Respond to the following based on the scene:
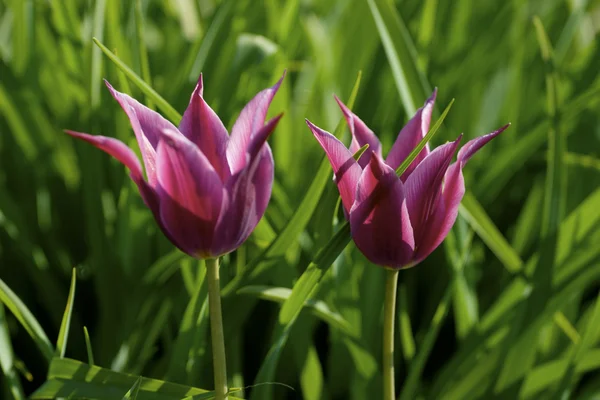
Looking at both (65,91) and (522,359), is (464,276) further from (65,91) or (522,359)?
(65,91)

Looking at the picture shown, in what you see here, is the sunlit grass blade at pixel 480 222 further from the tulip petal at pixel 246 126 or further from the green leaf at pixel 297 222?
the tulip petal at pixel 246 126

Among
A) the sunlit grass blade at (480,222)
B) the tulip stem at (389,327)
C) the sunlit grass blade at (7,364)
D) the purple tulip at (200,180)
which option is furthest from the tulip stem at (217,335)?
the sunlit grass blade at (480,222)

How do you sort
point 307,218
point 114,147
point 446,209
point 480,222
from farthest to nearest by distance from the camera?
point 480,222 < point 307,218 < point 446,209 < point 114,147

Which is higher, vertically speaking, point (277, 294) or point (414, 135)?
point (414, 135)

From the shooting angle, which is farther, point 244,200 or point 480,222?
point 480,222

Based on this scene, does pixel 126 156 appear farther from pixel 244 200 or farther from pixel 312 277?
pixel 312 277

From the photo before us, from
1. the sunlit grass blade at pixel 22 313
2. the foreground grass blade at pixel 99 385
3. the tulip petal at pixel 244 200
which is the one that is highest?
the tulip petal at pixel 244 200

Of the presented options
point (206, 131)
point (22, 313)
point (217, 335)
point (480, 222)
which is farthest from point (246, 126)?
point (480, 222)

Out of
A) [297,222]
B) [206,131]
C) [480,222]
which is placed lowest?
[480,222]
